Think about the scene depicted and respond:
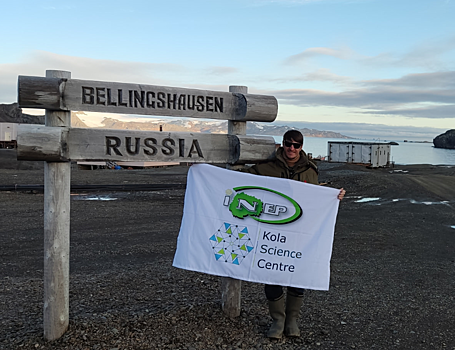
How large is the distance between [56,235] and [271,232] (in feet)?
7.76

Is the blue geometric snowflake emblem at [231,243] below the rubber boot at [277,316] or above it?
above

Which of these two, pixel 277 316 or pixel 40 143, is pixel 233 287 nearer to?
pixel 277 316

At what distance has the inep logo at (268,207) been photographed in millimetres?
5070

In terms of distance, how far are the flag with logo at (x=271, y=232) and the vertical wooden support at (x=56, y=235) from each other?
156 centimetres

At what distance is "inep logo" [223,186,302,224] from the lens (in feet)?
16.6

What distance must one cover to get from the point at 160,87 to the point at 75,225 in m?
8.64

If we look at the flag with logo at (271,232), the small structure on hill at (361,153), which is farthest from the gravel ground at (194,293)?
the small structure on hill at (361,153)

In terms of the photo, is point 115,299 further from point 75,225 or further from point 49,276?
point 75,225

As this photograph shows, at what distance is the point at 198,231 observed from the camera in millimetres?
5191

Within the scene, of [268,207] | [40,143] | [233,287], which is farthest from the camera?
[233,287]

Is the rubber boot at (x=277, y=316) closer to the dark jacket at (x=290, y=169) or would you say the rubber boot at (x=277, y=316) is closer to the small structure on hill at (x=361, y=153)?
the dark jacket at (x=290, y=169)

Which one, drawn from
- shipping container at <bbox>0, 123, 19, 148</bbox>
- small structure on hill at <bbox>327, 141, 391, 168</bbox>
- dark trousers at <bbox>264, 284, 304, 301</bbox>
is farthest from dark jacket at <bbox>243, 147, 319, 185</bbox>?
shipping container at <bbox>0, 123, 19, 148</bbox>

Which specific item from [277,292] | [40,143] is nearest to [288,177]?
[277,292]

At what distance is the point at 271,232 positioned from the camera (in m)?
5.08
